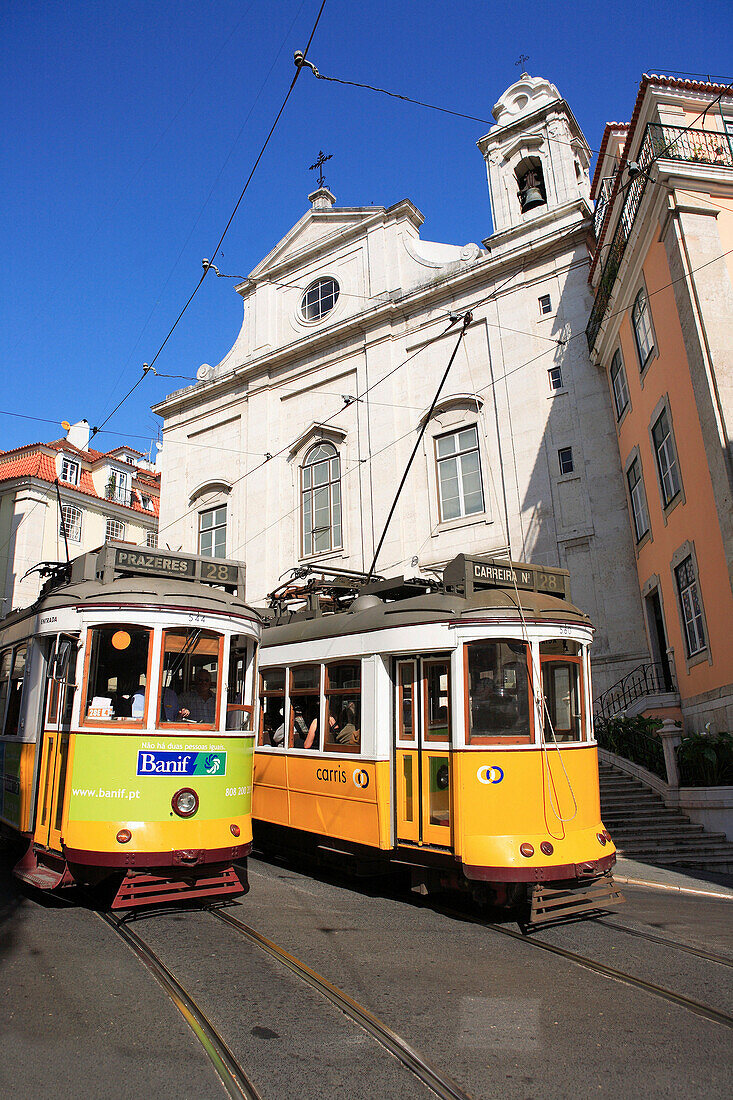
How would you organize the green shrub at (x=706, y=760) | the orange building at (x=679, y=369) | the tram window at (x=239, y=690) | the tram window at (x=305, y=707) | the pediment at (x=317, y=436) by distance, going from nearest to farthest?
1. the tram window at (x=239, y=690)
2. the tram window at (x=305, y=707)
3. the green shrub at (x=706, y=760)
4. the orange building at (x=679, y=369)
5. the pediment at (x=317, y=436)

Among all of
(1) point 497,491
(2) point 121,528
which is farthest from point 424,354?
(2) point 121,528

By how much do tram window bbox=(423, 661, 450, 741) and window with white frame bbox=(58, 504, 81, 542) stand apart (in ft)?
94.7

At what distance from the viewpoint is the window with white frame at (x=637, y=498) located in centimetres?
1639

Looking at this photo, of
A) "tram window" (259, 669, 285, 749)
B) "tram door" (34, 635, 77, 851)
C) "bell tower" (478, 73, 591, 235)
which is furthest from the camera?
"bell tower" (478, 73, 591, 235)

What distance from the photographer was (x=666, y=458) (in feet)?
48.4

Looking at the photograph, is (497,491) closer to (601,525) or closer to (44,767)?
(601,525)

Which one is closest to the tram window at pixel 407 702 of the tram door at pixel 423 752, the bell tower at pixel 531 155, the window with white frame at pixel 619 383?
the tram door at pixel 423 752

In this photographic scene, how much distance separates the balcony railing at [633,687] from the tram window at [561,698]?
8237mm

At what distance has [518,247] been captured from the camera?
20297mm

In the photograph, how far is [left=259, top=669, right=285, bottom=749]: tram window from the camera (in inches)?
405

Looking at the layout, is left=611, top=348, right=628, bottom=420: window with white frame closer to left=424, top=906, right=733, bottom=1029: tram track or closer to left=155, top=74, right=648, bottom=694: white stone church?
left=155, top=74, right=648, bottom=694: white stone church

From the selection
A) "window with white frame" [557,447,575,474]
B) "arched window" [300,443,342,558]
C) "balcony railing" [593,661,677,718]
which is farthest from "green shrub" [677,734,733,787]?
"arched window" [300,443,342,558]

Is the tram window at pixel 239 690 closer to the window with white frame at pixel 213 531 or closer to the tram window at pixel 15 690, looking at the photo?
the tram window at pixel 15 690

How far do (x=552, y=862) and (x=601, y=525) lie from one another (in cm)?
1188
